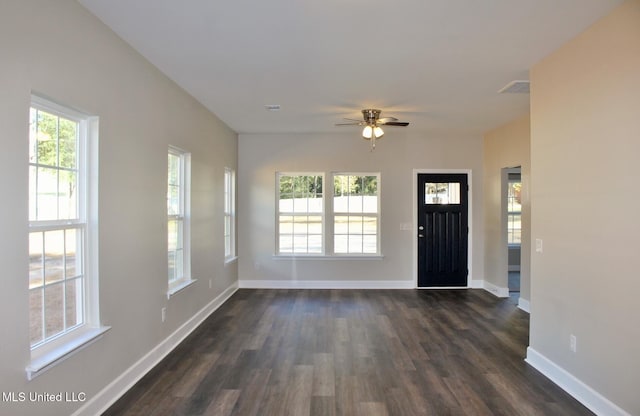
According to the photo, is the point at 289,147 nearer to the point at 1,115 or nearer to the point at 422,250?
the point at 422,250

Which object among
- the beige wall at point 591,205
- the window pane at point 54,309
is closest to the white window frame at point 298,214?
the beige wall at point 591,205

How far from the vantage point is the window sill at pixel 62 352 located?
1.85m

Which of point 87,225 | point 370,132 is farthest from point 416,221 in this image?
point 87,225

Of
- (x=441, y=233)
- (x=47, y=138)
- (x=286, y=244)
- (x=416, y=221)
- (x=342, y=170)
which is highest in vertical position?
(x=342, y=170)

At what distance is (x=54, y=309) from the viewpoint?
2.15 meters

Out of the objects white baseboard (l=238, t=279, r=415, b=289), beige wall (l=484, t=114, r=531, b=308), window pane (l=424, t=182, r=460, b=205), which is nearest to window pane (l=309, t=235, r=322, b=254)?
white baseboard (l=238, t=279, r=415, b=289)

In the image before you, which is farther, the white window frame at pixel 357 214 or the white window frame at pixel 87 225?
the white window frame at pixel 357 214

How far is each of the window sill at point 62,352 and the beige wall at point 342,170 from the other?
3.70 meters

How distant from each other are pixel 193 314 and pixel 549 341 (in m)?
3.66

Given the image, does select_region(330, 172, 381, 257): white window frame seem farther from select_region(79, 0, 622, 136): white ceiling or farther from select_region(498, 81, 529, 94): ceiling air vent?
select_region(498, 81, 529, 94): ceiling air vent

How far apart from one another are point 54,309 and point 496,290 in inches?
229

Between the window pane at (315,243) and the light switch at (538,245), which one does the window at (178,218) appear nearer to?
the window pane at (315,243)

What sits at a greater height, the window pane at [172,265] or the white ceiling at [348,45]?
the white ceiling at [348,45]

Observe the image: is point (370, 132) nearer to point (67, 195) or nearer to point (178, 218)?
point (178, 218)
